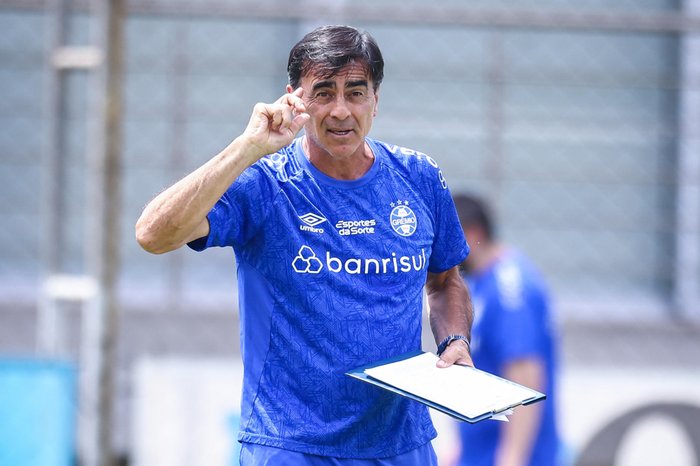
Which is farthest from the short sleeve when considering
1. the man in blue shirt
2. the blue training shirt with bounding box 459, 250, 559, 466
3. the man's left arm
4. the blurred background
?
the blurred background

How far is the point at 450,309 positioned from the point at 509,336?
1.64 m

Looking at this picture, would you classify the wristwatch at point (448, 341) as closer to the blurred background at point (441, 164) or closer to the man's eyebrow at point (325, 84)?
the man's eyebrow at point (325, 84)

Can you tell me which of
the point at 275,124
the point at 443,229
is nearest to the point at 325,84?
the point at 275,124

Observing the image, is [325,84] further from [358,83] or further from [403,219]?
[403,219]

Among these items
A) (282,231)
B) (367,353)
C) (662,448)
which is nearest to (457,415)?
(367,353)

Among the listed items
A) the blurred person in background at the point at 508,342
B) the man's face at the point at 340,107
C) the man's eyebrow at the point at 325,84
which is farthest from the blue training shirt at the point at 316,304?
the blurred person in background at the point at 508,342

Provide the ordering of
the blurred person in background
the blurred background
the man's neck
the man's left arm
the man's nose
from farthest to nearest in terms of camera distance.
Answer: the blurred background, the blurred person in background, the man's left arm, the man's neck, the man's nose

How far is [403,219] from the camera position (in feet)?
9.64

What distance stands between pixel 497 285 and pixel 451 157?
7.24 feet

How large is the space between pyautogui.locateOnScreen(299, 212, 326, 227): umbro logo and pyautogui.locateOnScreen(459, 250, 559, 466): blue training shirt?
6.83 feet

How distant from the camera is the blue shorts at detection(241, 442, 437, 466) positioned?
9.16 ft

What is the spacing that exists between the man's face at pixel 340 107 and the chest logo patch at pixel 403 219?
22 centimetres

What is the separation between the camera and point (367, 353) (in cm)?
283

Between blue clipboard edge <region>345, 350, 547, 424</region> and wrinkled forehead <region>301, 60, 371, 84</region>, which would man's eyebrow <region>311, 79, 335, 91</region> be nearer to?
wrinkled forehead <region>301, 60, 371, 84</region>
